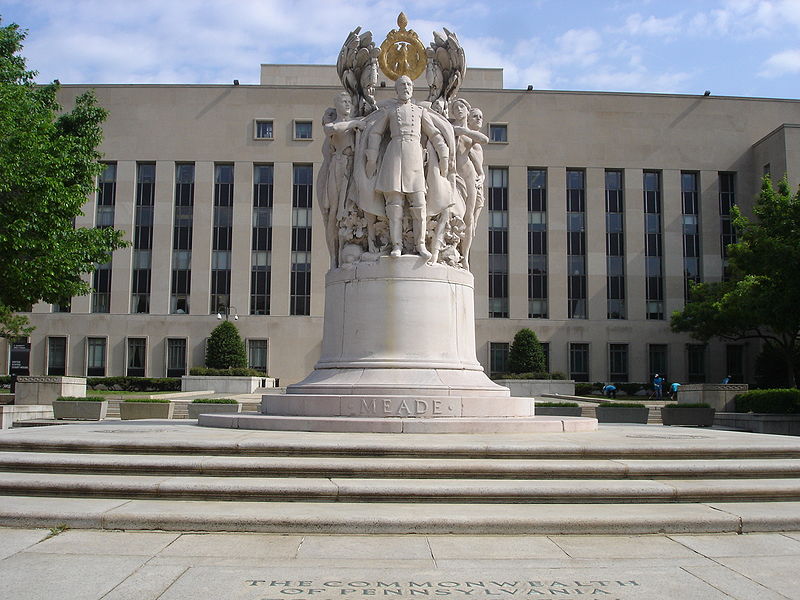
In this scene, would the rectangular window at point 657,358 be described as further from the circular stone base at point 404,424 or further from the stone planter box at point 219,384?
the circular stone base at point 404,424

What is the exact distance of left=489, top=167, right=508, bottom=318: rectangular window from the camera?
178 ft

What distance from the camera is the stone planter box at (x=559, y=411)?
2280 centimetres

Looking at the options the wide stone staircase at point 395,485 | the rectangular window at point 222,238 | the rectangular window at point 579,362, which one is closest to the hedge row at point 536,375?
the rectangular window at point 579,362

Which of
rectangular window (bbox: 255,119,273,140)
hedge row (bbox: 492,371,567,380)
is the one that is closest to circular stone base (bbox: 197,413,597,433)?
hedge row (bbox: 492,371,567,380)

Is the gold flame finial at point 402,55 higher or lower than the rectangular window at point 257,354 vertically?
higher

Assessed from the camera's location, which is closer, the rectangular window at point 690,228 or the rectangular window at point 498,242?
the rectangular window at point 498,242

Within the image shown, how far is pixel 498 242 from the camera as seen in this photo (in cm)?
5459

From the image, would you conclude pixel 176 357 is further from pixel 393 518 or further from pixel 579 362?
pixel 393 518

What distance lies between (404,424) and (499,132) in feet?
154

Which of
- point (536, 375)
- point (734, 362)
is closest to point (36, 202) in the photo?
point (536, 375)

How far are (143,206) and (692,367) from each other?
42217 millimetres

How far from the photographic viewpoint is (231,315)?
2100 inches

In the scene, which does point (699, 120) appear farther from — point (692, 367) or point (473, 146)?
point (473, 146)

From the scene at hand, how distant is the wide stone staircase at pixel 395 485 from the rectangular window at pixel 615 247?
4661 cm
